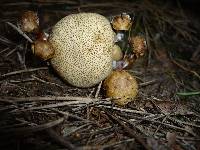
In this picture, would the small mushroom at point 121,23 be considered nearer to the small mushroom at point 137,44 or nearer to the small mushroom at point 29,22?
the small mushroom at point 137,44

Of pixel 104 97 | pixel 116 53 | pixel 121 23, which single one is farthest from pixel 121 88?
pixel 121 23

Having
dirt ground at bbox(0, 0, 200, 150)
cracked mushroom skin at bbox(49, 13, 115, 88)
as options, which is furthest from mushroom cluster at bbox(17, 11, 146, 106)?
dirt ground at bbox(0, 0, 200, 150)

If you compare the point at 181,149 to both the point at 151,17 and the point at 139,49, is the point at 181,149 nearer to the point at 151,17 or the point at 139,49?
the point at 139,49

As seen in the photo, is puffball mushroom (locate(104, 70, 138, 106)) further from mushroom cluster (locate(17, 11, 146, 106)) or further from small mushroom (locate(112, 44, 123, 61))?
small mushroom (locate(112, 44, 123, 61))

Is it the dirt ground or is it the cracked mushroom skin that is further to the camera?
the cracked mushroom skin

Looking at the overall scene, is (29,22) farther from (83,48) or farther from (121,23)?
(121,23)

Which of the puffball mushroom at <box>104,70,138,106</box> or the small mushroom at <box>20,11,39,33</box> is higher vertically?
the small mushroom at <box>20,11,39,33</box>
